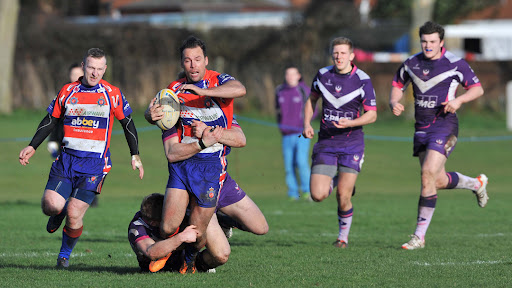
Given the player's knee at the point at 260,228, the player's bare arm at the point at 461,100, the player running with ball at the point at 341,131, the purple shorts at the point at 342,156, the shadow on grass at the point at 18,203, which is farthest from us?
the shadow on grass at the point at 18,203

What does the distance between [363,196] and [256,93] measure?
693 inches

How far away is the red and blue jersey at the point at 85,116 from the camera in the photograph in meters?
8.54

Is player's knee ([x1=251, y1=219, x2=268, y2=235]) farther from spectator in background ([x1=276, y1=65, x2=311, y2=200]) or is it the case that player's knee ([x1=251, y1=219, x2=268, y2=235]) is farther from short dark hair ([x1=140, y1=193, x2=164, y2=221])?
spectator in background ([x1=276, y1=65, x2=311, y2=200])

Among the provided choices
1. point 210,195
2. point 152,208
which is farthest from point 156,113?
point 152,208

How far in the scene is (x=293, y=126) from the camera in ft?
52.0

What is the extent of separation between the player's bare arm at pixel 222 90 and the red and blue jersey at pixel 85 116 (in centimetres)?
148

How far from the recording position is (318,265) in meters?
8.25

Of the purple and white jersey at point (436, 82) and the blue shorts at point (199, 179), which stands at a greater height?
the purple and white jersey at point (436, 82)

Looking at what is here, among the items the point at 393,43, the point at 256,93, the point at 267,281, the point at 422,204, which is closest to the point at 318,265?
the point at 267,281

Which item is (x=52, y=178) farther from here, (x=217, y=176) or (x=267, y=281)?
(x=267, y=281)

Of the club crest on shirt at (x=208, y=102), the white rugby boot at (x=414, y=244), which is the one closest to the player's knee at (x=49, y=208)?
the club crest on shirt at (x=208, y=102)

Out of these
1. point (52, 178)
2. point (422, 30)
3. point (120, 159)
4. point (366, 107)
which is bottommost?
point (120, 159)

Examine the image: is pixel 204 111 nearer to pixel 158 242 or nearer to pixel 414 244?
pixel 158 242

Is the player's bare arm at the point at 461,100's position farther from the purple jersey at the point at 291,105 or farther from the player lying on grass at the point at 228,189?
the purple jersey at the point at 291,105
